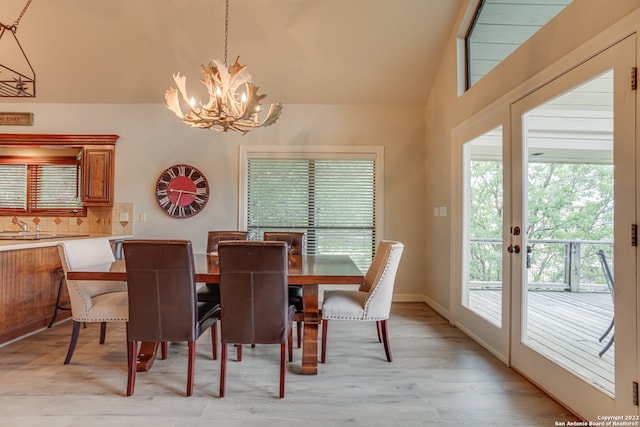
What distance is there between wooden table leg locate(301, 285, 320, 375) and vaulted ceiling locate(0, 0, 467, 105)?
2.77 m

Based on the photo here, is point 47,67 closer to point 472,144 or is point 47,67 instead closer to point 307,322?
point 307,322

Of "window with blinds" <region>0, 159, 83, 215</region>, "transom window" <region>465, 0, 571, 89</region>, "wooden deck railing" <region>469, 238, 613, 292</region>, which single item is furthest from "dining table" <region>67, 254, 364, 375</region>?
"window with blinds" <region>0, 159, 83, 215</region>

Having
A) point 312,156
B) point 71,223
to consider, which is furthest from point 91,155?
point 312,156

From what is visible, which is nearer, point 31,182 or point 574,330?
point 574,330

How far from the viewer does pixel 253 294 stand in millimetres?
2041

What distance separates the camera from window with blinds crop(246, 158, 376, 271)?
4.47 m

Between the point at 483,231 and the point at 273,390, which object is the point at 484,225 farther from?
the point at 273,390

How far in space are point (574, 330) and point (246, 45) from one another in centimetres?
390

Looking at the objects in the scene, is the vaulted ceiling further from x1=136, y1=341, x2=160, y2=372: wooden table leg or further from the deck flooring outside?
x1=136, y1=341, x2=160, y2=372: wooden table leg

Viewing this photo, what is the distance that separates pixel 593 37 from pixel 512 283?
5.41 feet

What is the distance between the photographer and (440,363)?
2.56 metres

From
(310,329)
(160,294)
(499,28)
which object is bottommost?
(310,329)

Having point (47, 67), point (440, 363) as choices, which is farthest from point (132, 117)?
point (440, 363)

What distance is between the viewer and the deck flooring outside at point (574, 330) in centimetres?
179
